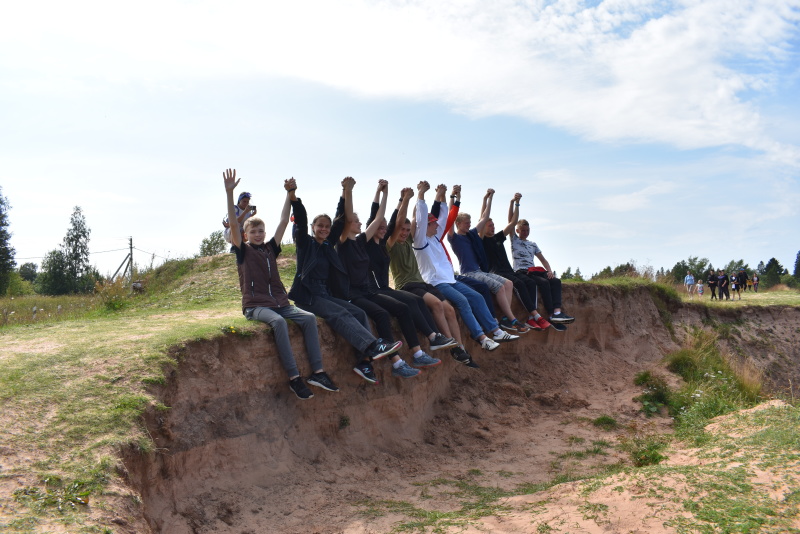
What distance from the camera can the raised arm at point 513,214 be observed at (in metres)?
10.8

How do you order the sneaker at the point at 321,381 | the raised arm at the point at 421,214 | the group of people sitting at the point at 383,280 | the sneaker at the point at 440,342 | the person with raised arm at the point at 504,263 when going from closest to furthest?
1. the sneaker at the point at 321,381
2. the group of people sitting at the point at 383,280
3. the sneaker at the point at 440,342
4. the raised arm at the point at 421,214
5. the person with raised arm at the point at 504,263

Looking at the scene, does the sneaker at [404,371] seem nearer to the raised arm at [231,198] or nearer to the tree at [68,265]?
the raised arm at [231,198]

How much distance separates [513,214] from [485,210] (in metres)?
0.69

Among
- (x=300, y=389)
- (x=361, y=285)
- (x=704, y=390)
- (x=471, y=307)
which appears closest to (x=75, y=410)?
(x=300, y=389)

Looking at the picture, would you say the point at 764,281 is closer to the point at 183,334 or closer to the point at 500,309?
the point at 500,309

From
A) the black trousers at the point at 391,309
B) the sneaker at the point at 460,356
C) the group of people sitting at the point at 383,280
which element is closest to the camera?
the group of people sitting at the point at 383,280

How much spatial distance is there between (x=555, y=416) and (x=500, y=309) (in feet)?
5.83

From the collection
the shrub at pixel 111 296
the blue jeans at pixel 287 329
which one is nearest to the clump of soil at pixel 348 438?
the blue jeans at pixel 287 329

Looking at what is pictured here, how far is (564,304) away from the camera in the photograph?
1255 centimetres

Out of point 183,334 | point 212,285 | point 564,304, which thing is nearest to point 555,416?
point 564,304

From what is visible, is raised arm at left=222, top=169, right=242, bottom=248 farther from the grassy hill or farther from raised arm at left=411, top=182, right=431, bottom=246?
raised arm at left=411, top=182, right=431, bottom=246

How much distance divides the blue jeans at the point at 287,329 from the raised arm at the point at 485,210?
4.08 meters

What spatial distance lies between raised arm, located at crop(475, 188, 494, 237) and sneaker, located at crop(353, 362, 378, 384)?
3.77m

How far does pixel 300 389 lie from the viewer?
667cm
